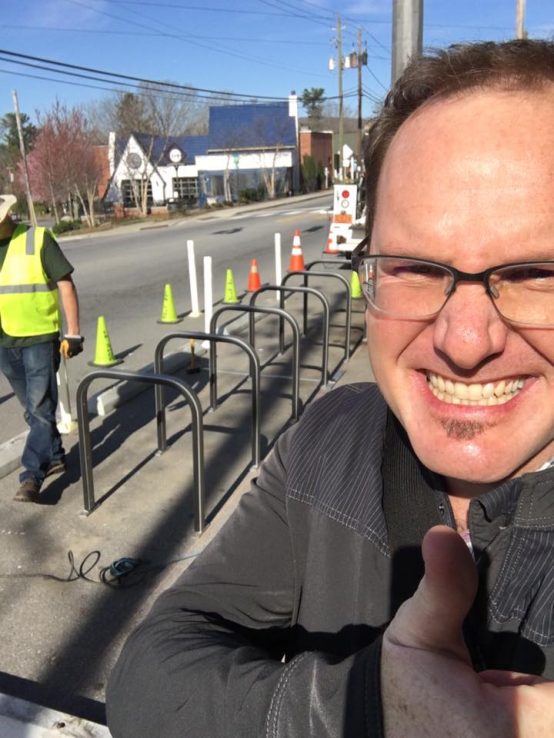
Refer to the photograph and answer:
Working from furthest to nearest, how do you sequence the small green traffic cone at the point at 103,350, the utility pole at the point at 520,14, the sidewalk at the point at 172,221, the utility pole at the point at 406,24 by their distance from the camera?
1. the sidewalk at the point at 172,221
2. the utility pole at the point at 520,14
3. the small green traffic cone at the point at 103,350
4. the utility pole at the point at 406,24

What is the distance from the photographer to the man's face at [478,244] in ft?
3.21

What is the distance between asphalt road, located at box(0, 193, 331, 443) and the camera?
25.7ft

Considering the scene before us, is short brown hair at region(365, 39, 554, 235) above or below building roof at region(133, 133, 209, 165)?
below

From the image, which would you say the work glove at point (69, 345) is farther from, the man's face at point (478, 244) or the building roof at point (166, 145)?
the building roof at point (166, 145)

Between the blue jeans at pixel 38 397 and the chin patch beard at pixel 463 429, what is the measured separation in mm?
3762

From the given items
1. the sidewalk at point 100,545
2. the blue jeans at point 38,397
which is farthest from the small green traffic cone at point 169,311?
the blue jeans at point 38,397

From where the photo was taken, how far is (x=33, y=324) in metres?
4.43

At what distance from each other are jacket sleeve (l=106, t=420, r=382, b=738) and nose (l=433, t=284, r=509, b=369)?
451mm

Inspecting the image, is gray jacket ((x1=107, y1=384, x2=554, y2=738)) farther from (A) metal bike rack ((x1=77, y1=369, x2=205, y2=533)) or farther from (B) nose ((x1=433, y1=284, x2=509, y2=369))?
(A) metal bike rack ((x1=77, y1=369, x2=205, y2=533))

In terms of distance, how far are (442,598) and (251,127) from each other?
177 ft

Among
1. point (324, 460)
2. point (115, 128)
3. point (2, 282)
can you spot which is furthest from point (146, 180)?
point (324, 460)

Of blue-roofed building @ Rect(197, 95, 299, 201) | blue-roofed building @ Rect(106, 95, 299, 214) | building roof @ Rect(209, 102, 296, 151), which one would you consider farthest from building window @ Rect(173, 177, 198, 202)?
building roof @ Rect(209, 102, 296, 151)

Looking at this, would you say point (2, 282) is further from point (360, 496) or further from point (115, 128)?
point (115, 128)

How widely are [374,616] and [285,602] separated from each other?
0.75ft
